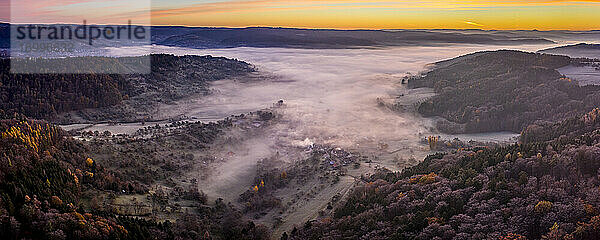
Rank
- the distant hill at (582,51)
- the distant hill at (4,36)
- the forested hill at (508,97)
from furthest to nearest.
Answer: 1. the distant hill at (4,36)
2. the distant hill at (582,51)
3. the forested hill at (508,97)

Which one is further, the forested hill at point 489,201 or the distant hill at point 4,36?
the distant hill at point 4,36

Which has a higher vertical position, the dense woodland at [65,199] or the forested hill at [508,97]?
the forested hill at [508,97]

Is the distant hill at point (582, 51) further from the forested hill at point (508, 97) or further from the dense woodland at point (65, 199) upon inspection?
the dense woodland at point (65, 199)

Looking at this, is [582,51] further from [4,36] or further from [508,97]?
[4,36]

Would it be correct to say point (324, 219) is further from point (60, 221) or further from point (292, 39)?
point (292, 39)

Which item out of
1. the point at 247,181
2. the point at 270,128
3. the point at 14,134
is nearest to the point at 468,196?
the point at 247,181

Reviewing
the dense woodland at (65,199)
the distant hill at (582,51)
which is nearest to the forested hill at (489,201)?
the dense woodland at (65,199)

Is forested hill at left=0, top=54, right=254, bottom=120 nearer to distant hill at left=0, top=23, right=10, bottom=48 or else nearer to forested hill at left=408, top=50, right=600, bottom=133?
forested hill at left=408, top=50, right=600, bottom=133
